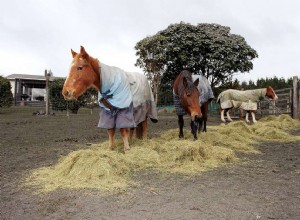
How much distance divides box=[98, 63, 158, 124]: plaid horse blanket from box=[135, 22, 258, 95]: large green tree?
17.0 meters

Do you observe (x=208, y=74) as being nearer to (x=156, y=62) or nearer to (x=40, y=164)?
(x=156, y=62)

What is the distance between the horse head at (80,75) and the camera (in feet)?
16.7

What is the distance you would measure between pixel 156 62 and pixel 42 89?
23598 millimetres

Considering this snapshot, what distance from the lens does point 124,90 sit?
5660mm

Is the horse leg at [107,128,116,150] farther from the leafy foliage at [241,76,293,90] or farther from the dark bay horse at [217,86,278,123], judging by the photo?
the leafy foliage at [241,76,293,90]

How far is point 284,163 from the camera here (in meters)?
5.38

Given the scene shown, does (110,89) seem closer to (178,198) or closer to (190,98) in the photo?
(190,98)

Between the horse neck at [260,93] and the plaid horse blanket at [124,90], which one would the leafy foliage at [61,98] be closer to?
the horse neck at [260,93]

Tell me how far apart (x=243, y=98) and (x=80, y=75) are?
10.3 m

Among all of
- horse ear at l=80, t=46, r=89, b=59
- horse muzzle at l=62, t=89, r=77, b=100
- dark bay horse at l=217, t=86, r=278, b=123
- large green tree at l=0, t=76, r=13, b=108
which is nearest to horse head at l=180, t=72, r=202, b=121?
horse ear at l=80, t=46, r=89, b=59

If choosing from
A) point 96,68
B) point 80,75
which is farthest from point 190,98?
point 80,75

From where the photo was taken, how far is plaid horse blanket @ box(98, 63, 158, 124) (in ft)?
18.2

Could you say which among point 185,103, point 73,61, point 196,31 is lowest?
point 185,103

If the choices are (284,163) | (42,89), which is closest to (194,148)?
(284,163)
